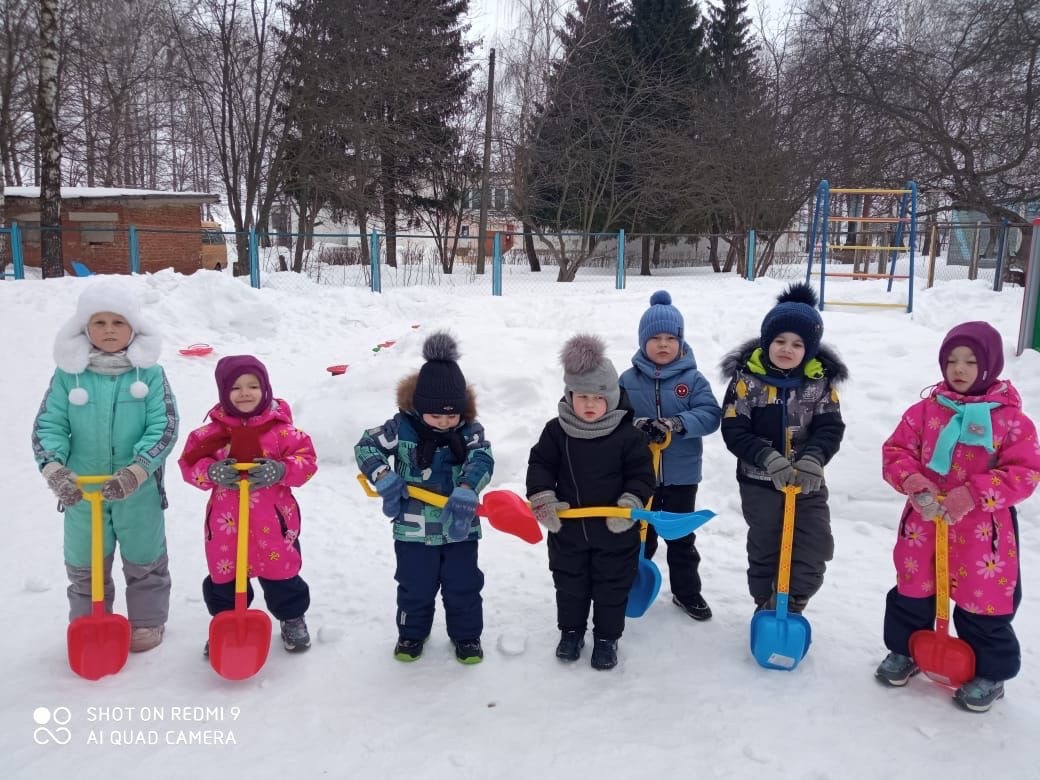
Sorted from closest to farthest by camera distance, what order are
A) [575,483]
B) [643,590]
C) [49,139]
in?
1. [575,483]
2. [643,590]
3. [49,139]

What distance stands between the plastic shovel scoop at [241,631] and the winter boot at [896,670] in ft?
8.33

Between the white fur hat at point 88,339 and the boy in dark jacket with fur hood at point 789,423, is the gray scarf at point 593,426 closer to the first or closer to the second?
the boy in dark jacket with fur hood at point 789,423

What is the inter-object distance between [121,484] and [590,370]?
1.95 meters

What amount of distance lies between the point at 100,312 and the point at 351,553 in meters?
1.98

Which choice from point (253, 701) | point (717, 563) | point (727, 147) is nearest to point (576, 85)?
point (727, 147)

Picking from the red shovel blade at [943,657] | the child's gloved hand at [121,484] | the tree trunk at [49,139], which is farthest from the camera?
the tree trunk at [49,139]

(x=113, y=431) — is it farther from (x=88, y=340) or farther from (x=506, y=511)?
(x=506, y=511)

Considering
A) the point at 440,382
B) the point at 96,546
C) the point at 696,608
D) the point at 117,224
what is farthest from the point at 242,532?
the point at 117,224

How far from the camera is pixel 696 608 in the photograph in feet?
11.8

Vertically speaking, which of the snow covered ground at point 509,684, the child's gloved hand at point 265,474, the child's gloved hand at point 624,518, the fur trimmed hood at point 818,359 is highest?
the fur trimmed hood at point 818,359

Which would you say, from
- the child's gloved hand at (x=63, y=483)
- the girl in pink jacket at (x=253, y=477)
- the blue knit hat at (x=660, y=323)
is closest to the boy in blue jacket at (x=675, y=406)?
the blue knit hat at (x=660, y=323)

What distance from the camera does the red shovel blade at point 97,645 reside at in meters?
2.98

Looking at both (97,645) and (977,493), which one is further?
(97,645)

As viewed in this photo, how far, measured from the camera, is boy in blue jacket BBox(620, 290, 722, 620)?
11.7 feet
